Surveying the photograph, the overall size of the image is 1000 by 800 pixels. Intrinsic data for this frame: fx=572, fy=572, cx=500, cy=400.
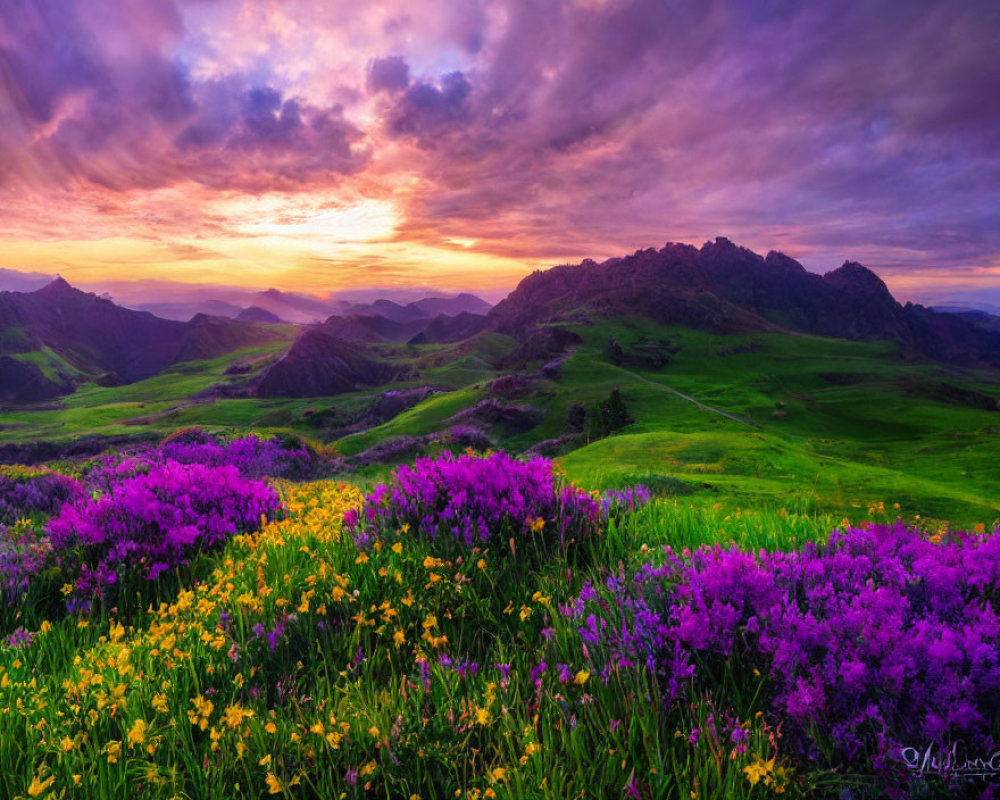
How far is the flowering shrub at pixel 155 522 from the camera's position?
20.7ft

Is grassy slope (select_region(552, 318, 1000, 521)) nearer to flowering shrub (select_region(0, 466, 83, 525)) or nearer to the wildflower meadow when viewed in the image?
the wildflower meadow

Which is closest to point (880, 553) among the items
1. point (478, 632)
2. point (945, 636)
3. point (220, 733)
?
point (945, 636)

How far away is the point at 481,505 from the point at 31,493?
1034 centimetres

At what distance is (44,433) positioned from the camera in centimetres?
12300

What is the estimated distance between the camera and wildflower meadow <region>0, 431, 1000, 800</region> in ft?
8.71

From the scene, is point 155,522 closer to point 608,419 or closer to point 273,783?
point 273,783

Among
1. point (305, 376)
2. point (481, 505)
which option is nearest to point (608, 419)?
point (481, 505)

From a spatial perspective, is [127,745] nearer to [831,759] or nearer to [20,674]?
[20,674]

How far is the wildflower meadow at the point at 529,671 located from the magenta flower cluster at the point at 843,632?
0.02 metres

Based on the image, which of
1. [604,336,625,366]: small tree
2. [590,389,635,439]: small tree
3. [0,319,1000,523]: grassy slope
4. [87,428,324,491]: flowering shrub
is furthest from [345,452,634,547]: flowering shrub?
[604,336,625,366]: small tree

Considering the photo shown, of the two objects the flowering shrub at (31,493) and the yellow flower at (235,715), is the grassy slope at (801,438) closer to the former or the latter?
the yellow flower at (235,715)

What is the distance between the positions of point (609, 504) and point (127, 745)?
195 inches

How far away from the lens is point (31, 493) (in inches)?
436

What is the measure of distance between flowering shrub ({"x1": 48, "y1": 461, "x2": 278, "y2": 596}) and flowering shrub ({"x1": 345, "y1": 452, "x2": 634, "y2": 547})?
2.07 meters
